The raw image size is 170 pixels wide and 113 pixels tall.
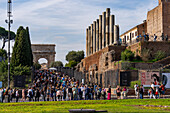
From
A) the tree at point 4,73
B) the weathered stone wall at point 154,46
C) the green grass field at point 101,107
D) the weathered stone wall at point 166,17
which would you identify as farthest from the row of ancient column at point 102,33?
the green grass field at point 101,107

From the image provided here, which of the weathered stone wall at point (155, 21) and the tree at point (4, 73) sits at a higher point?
the weathered stone wall at point (155, 21)

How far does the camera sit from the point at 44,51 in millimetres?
96688

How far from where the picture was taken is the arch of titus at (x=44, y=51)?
316 ft

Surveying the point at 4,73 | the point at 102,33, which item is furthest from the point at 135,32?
the point at 4,73

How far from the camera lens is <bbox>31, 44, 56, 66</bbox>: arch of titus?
Answer: 96.4m

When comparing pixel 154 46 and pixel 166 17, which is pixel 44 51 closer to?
pixel 166 17

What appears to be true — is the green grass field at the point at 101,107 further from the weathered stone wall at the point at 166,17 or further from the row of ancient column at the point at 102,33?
the row of ancient column at the point at 102,33

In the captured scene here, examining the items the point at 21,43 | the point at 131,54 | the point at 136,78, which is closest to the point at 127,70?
the point at 136,78

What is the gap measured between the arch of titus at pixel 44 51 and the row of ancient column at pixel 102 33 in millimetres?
22133

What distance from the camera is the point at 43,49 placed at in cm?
9700

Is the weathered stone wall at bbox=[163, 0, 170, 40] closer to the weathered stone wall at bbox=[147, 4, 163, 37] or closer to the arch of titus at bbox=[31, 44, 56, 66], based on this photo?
the weathered stone wall at bbox=[147, 4, 163, 37]

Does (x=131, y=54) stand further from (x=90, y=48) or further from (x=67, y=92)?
(x=90, y=48)

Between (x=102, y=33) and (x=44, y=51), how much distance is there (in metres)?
37.9

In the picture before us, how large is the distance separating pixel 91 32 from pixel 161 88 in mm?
47808
